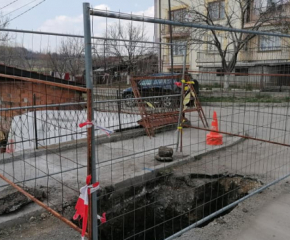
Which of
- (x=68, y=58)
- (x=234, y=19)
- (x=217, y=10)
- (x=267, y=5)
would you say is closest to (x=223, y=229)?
(x=68, y=58)

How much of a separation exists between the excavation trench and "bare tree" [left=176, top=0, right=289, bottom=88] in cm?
1311

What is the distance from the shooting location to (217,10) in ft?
77.5

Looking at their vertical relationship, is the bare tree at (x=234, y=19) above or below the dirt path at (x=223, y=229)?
above

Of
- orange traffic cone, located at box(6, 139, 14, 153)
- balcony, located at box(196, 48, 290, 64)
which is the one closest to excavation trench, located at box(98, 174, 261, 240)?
orange traffic cone, located at box(6, 139, 14, 153)

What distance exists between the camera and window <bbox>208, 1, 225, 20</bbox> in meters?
23.1

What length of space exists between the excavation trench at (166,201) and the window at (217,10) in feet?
68.3

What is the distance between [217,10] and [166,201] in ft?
72.8

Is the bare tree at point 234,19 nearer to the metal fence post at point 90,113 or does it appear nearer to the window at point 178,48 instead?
the window at point 178,48

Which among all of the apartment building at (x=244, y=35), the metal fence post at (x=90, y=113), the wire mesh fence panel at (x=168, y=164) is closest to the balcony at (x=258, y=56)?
the apartment building at (x=244, y=35)

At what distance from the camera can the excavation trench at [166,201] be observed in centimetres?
427

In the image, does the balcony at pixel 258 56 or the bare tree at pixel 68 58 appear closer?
the bare tree at pixel 68 58

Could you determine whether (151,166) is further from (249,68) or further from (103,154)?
(249,68)

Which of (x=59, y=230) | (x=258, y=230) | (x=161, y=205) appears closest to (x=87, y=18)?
(x=59, y=230)

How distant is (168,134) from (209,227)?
458cm
